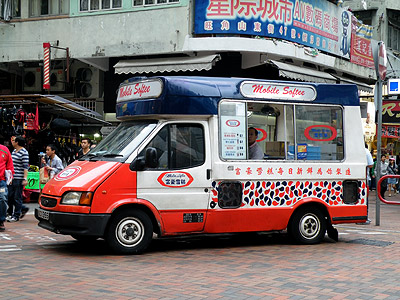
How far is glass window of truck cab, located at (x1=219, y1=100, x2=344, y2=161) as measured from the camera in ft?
29.8

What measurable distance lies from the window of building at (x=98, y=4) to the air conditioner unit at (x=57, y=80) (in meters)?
3.13

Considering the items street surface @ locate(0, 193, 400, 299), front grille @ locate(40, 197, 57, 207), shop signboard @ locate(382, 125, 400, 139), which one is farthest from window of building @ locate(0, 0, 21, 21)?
shop signboard @ locate(382, 125, 400, 139)

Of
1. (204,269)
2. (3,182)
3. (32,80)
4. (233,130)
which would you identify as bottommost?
(204,269)

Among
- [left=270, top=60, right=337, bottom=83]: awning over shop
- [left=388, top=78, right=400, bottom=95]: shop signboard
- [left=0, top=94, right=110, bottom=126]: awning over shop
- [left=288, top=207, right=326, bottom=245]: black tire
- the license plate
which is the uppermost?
[left=270, top=60, right=337, bottom=83]: awning over shop

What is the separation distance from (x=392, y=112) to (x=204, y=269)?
15286 millimetres

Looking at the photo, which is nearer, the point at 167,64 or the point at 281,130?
the point at 281,130

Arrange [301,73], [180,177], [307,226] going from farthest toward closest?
[301,73], [307,226], [180,177]

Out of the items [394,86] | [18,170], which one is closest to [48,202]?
[18,170]

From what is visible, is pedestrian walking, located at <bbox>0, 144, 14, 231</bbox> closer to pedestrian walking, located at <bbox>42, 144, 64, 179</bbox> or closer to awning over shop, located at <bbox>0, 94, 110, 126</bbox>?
pedestrian walking, located at <bbox>42, 144, 64, 179</bbox>

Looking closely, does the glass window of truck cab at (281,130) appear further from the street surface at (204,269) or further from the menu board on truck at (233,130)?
the street surface at (204,269)

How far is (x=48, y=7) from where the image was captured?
75.9 ft

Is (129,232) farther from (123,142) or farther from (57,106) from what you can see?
(57,106)

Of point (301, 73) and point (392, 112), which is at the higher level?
point (301, 73)

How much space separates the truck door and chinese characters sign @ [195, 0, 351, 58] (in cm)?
1134
